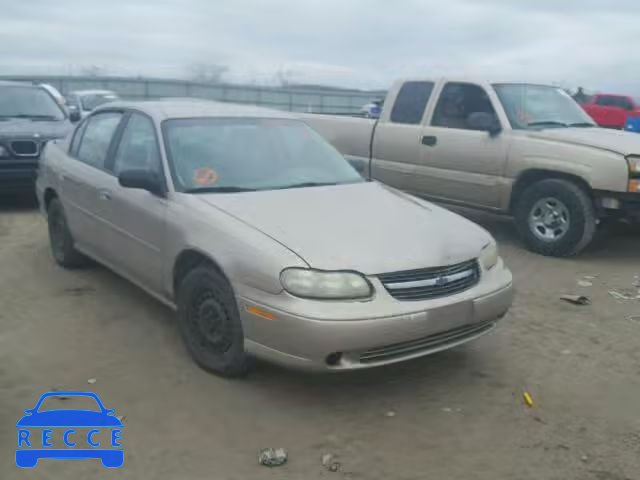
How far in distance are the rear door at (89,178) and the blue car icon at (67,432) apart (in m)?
1.78

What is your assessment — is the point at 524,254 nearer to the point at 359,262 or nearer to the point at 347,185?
the point at 347,185

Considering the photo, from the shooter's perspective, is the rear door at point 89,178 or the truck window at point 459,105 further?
the truck window at point 459,105

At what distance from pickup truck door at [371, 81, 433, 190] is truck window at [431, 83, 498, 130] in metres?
0.21

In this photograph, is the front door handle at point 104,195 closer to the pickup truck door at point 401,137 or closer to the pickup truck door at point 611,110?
the pickup truck door at point 401,137

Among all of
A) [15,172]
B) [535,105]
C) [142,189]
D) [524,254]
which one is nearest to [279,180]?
[142,189]

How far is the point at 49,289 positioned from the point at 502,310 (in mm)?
3595

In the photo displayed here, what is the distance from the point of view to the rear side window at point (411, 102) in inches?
305

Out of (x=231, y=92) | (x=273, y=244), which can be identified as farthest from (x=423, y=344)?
(x=231, y=92)

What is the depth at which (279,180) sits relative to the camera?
4387 mm

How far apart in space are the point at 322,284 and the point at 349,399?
30.4 inches

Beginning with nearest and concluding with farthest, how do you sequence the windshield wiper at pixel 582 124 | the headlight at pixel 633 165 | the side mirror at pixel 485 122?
the headlight at pixel 633 165 → the side mirror at pixel 485 122 → the windshield wiper at pixel 582 124

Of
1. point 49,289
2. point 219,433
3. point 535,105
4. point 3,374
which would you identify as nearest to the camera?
point 219,433

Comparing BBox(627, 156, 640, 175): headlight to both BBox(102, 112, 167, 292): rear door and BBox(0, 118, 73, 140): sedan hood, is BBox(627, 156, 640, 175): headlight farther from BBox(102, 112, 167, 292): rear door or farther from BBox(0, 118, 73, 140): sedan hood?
BBox(0, 118, 73, 140): sedan hood

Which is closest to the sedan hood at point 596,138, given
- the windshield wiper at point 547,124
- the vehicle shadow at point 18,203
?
the windshield wiper at point 547,124
